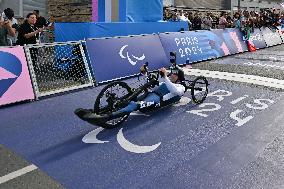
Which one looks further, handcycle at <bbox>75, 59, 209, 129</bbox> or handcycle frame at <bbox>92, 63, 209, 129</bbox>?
handcycle frame at <bbox>92, 63, 209, 129</bbox>

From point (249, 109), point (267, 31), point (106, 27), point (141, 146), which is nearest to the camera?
point (141, 146)

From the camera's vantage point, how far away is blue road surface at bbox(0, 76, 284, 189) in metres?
3.96

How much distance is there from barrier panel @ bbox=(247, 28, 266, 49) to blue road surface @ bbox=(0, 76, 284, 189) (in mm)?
10106

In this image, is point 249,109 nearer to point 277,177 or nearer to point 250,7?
point 277,177

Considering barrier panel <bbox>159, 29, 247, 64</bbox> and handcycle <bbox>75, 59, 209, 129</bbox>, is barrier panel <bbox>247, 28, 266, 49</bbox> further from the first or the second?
handcycle <bbox>75, 59, 209, 129</bbox>

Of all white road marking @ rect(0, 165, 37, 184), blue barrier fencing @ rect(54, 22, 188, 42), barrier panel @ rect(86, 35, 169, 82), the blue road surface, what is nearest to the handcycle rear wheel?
the blue road surface

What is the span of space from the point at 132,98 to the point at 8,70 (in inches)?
131

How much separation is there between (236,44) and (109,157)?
12399 mm

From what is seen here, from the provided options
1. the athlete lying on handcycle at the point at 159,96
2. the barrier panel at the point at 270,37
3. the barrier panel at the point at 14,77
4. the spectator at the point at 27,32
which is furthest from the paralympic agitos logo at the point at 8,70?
the barrier panel at the point at 270,37

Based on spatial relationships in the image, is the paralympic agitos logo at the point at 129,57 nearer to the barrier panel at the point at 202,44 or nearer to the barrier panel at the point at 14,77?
the barrier panel at the point at 202,44

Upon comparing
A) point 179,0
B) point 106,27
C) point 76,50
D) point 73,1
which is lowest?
point 76,50

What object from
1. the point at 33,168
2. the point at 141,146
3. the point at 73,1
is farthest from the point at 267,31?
the point at 33,168

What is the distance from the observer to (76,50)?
8852mm

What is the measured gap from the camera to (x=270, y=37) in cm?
1866
